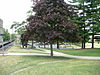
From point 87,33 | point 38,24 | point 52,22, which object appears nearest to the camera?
point 38,24

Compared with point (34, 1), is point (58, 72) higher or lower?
lower

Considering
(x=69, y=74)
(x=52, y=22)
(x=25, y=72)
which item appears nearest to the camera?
(x=69, y=74)

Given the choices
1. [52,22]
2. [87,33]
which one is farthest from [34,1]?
[87,33]

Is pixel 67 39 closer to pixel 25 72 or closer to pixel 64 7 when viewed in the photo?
pixel 64 7

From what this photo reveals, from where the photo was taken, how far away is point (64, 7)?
16891 millimetres

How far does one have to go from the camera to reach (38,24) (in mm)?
15359

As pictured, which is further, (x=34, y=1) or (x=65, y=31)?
(x=34, y=1)

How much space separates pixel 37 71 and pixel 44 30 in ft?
21.6

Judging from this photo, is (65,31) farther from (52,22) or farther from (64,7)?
(64,7)

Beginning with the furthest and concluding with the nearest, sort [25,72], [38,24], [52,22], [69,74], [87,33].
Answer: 1. [87,33]
2. [52,22]
3. [38,24]
4. [25,72]
5. [69,74]

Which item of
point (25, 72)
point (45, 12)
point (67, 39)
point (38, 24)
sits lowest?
point (25, 72)

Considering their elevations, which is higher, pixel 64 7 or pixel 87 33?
pixel 64 7

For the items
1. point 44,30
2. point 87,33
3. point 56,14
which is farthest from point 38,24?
point 87,33

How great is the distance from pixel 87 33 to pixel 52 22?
13.0 m
